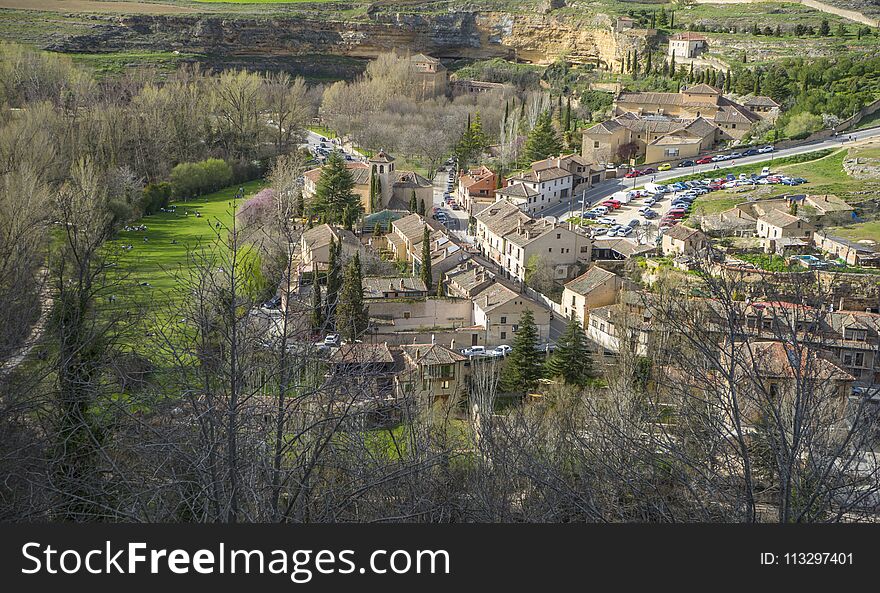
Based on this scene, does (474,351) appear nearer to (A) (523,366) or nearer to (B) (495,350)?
(B) (495,350)

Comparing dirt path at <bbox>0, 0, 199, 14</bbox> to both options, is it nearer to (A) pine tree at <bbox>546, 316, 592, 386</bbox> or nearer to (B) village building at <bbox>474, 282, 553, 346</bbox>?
(B) village building at <bbox>474, 282, 553, 346</bbox>

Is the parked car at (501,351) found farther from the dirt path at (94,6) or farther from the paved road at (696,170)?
the dirt path at (94,6)

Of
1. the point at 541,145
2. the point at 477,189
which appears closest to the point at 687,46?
the point at 541,145

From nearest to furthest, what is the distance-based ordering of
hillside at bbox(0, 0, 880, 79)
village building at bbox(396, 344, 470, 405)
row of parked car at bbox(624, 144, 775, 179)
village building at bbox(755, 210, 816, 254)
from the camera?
village building at bbox(396, 344, 470, 405) < village building at bbox(755, 210, 816, 254) < row of parked car at bbox(624, 144, 775, 179) < hillside at bbox(0, 0, 880, 79)

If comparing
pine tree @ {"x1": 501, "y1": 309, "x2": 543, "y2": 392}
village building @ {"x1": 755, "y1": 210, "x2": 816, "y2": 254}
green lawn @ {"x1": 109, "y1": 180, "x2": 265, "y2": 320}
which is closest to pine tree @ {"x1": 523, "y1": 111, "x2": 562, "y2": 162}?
green lawn @ {"x1": 109, "y1": 180, "x2": 265, "y2": 320}

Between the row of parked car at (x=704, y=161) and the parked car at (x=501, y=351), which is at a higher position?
the row of parked car at (x=704, y=161)

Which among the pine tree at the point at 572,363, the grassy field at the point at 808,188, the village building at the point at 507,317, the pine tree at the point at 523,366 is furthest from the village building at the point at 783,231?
the pine tree at the point at 523,366
